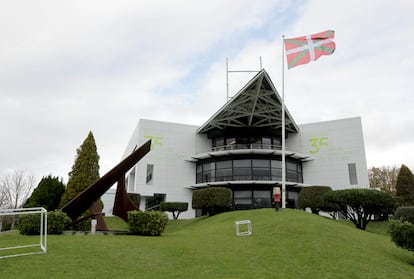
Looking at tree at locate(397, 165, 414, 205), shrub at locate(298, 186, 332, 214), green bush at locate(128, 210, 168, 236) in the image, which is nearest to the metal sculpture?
green bush at locate(128, 210, 168, 236)

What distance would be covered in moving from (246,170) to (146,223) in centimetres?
2052

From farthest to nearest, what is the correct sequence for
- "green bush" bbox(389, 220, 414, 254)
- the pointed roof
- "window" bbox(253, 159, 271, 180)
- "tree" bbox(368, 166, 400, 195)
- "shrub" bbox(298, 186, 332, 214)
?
"tree" bbox(368, 166, 400, 195)
"window" bbox(253, 159, 271, 180)
the pointed roof
"shrub" bbox(298, 186, 332, 214)
"green bush" bbox(389, 220, 414, 254)

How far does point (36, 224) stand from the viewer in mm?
12359

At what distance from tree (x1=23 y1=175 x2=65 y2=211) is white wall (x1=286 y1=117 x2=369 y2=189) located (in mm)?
25429

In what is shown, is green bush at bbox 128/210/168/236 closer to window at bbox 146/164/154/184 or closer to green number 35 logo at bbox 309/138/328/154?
window at bbox 146/164/154/184

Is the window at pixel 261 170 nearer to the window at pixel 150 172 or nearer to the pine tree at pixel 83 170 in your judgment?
the window at pixel 150 172

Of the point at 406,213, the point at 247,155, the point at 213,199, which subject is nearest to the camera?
the point at 406,213

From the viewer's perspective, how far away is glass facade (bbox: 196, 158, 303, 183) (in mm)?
32312

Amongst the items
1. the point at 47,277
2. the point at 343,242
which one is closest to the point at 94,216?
the point at 47,277

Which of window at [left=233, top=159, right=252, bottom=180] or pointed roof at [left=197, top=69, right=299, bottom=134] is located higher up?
pointed roof at [left=197, top=69, right=299, bottom=134]

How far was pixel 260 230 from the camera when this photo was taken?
45.1 ft

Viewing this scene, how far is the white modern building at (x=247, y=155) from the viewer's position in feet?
106

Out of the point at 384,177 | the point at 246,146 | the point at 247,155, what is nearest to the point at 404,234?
the point at 247,155

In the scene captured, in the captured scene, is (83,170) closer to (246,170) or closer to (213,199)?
(213,199)
